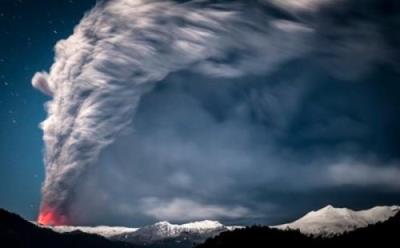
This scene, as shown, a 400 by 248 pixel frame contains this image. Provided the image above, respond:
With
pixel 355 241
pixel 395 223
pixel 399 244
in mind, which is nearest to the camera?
pixel 399 244

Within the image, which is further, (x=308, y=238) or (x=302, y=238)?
(x=308, y=238)

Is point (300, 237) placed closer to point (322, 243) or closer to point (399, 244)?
point (322, 243)

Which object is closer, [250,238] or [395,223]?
[395,223]

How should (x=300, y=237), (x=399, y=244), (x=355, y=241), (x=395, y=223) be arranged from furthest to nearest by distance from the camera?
(x=300, y=237) < (x=395, y=223) < (x=355, y=241) < (x=399, y=244)

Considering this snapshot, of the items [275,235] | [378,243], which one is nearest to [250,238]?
[275,235]

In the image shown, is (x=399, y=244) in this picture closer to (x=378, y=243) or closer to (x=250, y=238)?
(x=378, y=243)

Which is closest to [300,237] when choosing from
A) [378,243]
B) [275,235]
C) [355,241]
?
[275,235]
